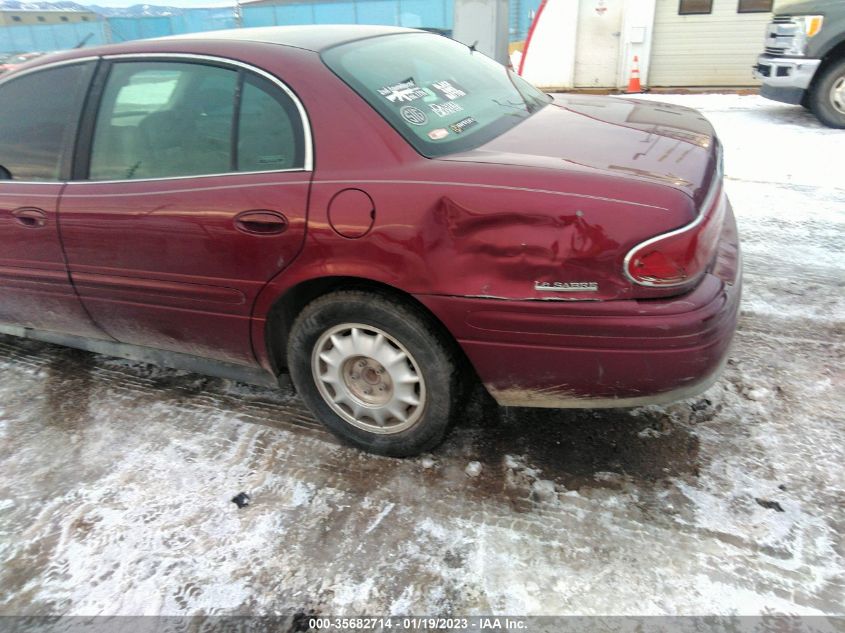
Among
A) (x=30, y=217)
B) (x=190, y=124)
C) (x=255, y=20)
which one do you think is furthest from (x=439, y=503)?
(x=255, y=20)

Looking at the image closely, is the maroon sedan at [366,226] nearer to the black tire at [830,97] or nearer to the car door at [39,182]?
the car door at [39,182]

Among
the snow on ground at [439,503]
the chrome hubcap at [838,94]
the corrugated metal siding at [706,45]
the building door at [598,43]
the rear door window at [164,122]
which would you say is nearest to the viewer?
the snow on ground at [439,503]

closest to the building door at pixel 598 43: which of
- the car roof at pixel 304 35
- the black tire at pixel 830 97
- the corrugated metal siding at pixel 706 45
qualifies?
the corrugated metal siding at pixel 706 45

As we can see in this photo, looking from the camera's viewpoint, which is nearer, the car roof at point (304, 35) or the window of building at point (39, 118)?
the car roof at point (304, 35)

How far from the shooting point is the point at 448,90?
2.67 m

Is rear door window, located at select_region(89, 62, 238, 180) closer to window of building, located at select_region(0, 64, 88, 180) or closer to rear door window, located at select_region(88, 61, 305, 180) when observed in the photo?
rear door window, located at select_region(88, 61, 305, 180)

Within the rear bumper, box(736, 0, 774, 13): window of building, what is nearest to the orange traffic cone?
box(736, 0, 774, 13): window of building

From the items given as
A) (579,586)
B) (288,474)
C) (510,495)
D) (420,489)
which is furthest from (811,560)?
(288,474)

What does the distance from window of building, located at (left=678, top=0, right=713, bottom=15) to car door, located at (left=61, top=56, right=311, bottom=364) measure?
11.3 m

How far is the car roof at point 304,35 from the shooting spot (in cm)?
255

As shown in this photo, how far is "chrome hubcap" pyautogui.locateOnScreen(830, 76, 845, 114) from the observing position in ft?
24.3

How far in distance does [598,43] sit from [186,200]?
1143cm

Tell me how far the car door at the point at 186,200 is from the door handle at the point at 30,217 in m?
0.17

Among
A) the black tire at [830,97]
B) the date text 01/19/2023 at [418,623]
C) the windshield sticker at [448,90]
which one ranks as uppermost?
the windshield sticker at [448,90]
